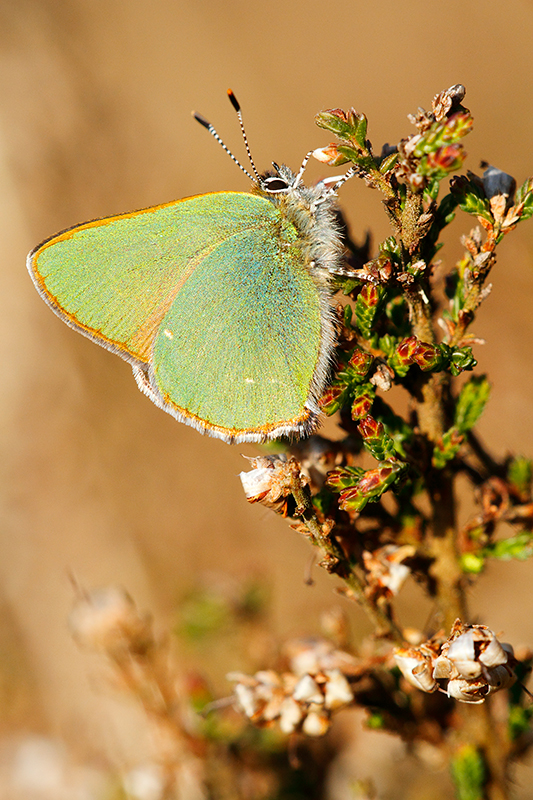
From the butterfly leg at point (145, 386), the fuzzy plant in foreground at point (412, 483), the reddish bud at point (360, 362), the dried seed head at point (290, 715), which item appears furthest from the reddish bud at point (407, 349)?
the dried seed head at point (290, 715)

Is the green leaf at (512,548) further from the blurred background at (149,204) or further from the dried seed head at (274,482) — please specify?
the blurred background at (149,204)

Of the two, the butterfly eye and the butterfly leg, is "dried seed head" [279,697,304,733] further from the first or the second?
the butterfly eye

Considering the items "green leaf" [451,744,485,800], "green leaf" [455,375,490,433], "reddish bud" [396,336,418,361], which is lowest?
"green leaf" [451,744,485,800]

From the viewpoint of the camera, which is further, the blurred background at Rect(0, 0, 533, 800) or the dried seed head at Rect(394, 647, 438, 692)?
the blurred background at Rect(0, 0, 533, 800)

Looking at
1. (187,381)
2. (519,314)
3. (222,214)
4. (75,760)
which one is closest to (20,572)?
(75,760)

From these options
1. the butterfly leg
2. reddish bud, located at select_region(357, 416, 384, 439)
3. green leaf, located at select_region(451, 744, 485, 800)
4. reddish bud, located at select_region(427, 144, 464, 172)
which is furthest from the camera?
the butterfly leg

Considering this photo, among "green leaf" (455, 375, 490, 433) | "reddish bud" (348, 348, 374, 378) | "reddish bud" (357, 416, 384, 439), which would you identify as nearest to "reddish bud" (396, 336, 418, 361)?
"reddish bud" (348, 348, 374, 378)

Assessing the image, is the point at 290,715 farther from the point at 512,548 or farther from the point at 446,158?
the point at 446,158
